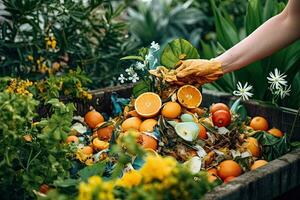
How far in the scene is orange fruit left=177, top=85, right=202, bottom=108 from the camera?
Result: 2635 millimetres

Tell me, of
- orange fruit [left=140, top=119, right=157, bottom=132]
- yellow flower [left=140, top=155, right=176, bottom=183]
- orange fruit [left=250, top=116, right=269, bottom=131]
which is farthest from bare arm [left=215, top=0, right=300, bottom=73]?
yellow flower [left=140, top=155, right=176, bottom=183]

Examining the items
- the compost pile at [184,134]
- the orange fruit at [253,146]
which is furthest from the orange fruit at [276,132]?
the orange fruit at [253,146]

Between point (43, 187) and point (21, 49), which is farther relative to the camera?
point (21, 49)

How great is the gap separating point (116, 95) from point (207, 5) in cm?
390

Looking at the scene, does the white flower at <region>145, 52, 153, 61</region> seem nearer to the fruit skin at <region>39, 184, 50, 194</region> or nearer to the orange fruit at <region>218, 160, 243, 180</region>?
the orange fruit at <region>218, 160, 243, 180</region>

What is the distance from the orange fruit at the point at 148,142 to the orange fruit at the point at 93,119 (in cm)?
58

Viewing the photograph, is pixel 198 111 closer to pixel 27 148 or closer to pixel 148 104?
pixel 148 104

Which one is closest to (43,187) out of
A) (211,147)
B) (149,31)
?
(211,147)

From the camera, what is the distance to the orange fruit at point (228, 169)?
7.69 feet

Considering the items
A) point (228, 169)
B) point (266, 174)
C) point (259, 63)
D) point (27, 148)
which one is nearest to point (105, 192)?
point (27, 148)

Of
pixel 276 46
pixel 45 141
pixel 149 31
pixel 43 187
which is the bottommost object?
pixel 43 187

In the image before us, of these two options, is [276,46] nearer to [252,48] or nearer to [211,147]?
[252,48]

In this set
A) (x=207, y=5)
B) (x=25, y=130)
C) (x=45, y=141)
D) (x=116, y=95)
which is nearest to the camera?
(x=45, y=141)

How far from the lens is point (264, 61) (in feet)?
11.0
